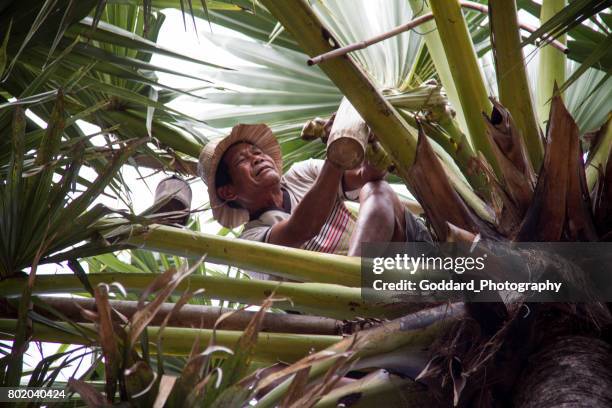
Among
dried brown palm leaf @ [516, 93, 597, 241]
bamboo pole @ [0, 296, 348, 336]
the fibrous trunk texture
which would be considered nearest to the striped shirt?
bamboo pole @ [0, 296, 348, 336]

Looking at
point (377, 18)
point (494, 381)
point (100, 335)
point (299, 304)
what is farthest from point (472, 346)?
point (377, 18)

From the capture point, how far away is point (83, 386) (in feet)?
6.31

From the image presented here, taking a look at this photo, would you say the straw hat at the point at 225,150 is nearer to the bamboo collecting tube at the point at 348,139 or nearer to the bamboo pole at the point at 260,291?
the bamboo collecting tube at the point at 348,139

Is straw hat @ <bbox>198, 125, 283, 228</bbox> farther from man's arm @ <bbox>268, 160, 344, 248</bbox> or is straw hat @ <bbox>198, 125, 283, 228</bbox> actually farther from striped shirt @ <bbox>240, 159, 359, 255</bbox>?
man's arm @ <bbox>268, 160, 344, 248</bbox>

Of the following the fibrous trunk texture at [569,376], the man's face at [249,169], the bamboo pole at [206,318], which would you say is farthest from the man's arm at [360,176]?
the fibrous trunk texture at [569,376]

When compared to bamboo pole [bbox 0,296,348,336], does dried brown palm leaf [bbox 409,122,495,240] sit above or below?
above

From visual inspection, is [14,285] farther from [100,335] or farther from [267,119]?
[267,119]

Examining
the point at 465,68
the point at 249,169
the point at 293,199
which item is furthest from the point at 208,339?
the point at 293,199

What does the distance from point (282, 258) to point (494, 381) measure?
70cm

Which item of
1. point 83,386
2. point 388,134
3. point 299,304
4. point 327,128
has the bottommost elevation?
point 83,386

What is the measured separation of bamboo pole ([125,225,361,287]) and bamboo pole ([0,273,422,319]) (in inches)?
2.6

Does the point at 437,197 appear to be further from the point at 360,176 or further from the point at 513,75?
the point at 360,176

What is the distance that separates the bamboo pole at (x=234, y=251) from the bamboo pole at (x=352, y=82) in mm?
411

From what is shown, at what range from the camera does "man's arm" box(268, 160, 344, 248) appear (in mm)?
3531
